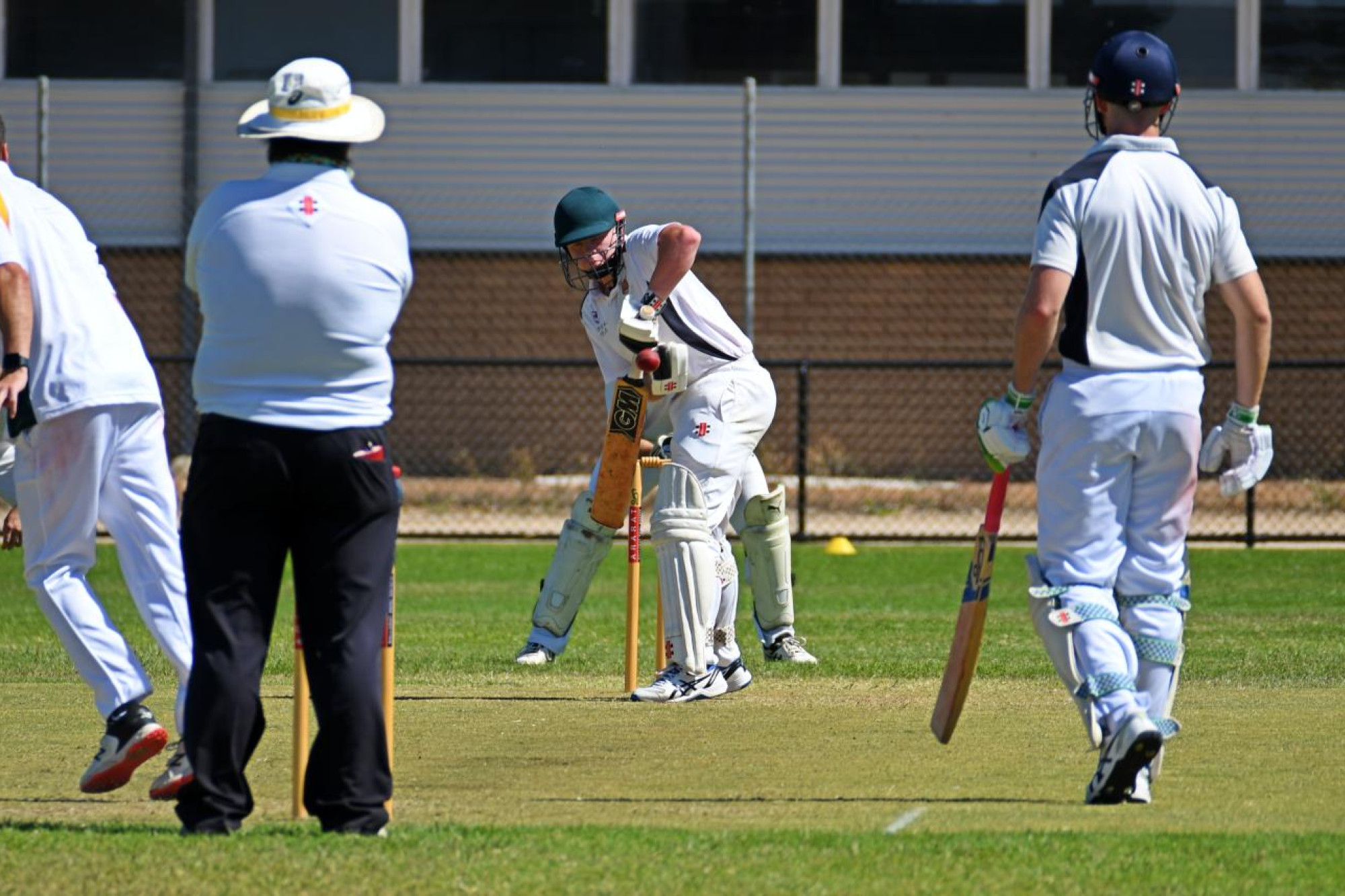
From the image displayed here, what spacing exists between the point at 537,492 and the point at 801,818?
14548 mm

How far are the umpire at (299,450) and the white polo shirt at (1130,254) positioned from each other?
2.03 metres

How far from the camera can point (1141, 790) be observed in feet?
19.6

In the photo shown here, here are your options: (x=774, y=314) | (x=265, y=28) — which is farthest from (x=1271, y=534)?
(x=265, y=28)

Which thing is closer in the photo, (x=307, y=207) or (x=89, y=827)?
(x=307, y=207)

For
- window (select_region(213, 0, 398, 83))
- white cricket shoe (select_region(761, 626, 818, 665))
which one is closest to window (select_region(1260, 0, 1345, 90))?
window (select_region(213, 0, 398, 83))

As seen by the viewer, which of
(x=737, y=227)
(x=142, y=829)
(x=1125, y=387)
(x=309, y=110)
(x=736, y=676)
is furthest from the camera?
(x=737, y=227)

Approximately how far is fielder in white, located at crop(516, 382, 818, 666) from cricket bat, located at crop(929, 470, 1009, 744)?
286 centimetres

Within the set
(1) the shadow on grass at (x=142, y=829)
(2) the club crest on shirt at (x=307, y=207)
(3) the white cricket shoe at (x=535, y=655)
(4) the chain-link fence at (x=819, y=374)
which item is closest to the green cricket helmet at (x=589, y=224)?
(3) the white cricket shoe at (x=535, y=655)

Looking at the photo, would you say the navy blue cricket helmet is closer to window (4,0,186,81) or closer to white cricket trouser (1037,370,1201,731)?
white cricket trouser (1037,370,1201,731)

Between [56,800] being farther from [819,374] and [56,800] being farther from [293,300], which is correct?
[819,374]

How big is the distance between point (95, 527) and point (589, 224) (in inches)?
108

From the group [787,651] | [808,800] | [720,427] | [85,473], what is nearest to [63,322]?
[85,473]

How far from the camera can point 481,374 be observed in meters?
21.2

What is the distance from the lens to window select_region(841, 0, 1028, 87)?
21.5 m
